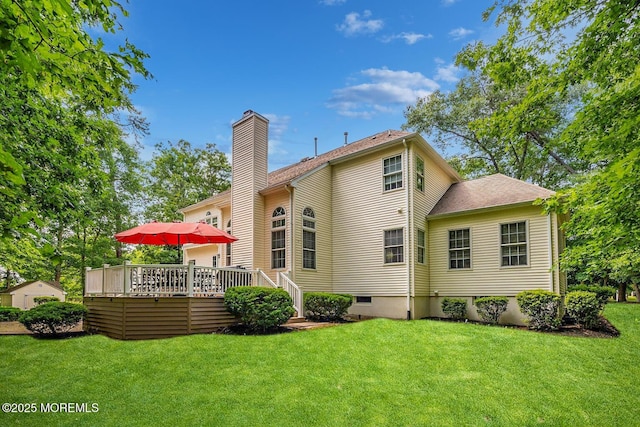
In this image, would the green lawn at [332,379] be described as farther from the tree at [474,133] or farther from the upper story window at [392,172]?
the tree at [474,133]

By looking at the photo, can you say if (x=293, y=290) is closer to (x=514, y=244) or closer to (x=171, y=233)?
(x=171, y=233)

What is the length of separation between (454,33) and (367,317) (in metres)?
9.87

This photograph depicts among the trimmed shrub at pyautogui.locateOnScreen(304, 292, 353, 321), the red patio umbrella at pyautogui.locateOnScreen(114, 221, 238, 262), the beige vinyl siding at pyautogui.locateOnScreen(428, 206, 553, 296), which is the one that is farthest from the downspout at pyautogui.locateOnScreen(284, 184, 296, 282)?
the beige vinyl siding at pyautogui.locateOnScreen(428, 206, 553, 296)

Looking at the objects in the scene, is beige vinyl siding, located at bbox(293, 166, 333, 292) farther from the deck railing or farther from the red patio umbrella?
the deck railing

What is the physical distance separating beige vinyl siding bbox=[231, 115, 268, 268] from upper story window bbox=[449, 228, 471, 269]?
6578 millimetres

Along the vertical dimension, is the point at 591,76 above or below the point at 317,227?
above

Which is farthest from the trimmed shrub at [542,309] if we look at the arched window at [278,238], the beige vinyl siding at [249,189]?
the beige vinyl siding at [249,189]

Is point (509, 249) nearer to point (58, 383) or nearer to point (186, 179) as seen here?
point (58, 383)

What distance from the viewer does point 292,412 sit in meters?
5.36

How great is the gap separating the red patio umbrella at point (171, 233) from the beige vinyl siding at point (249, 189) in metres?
2.24

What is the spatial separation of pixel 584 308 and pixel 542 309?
3.35ft

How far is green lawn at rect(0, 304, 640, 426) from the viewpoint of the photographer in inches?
211

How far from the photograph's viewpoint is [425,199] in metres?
13.8

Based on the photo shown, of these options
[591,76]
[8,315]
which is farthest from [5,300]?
[591,76]
